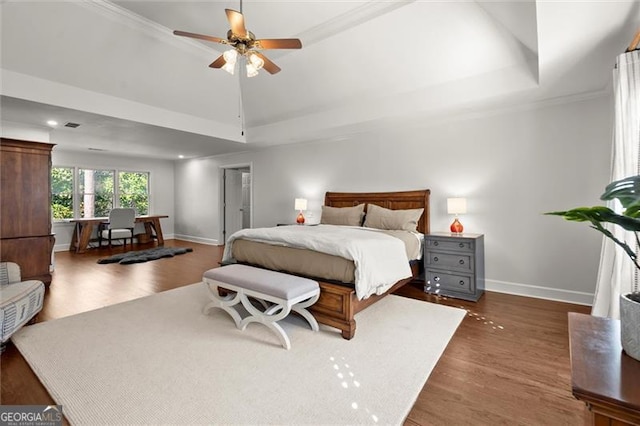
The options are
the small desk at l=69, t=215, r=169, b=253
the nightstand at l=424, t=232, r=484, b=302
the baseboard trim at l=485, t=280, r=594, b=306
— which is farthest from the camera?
the small desk at l=69, t=215, r=169, b=253

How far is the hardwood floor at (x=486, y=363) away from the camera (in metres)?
1.69

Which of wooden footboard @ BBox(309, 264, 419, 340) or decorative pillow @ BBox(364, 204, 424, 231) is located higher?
decorative pillow @ BBox(364, 204, 424, 231)

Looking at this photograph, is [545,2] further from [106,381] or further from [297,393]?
[106,381]

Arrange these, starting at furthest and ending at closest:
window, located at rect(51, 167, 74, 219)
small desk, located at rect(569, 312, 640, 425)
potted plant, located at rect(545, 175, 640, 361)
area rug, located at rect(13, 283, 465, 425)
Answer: window, located at rect(51, 167, 74, 219) → area rug, located at rect(13, 283, 465, 425) → potted plant, located at rect(545, 175, 640, 361) → small desk, located at rect(569, 312, 640, 425)

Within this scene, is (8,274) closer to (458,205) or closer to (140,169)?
(458,205)

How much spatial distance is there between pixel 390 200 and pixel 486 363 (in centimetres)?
291

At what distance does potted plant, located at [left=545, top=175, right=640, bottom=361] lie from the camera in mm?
855

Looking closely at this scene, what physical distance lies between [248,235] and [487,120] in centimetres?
352

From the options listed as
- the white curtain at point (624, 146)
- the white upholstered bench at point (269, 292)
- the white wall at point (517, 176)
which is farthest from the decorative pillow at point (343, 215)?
the white curtain at point (624, 146)

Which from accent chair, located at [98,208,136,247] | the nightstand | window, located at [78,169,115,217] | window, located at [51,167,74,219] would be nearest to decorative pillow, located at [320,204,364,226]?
the nightstand

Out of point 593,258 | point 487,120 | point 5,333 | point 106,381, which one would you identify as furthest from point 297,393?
point 487,120

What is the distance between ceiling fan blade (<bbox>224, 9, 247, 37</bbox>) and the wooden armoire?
11.7ft

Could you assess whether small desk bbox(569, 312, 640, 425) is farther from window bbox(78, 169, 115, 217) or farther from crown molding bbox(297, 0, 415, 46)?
window bbox(78, 169, 115, 217)

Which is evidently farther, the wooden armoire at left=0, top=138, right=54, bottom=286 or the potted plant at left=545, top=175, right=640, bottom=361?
the wooden armoire at left=0, top=138, right=54, bottom=286
